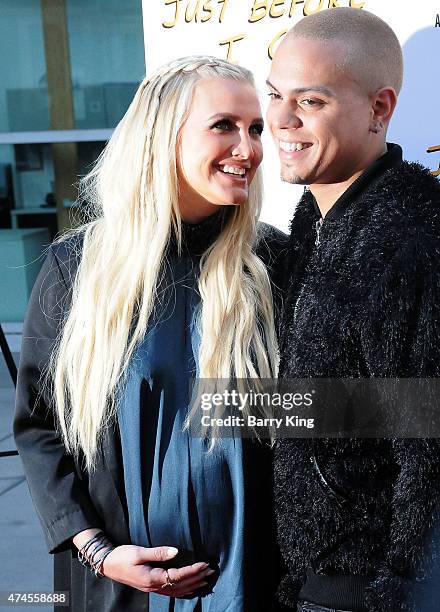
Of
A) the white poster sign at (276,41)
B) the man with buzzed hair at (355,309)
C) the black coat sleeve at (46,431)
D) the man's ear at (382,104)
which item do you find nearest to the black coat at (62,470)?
the black coat sleeve at (46,431)

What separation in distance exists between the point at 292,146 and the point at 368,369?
0.49 m

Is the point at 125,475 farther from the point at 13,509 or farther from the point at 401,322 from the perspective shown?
the point at 13,509

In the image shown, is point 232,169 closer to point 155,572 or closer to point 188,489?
point 188,489

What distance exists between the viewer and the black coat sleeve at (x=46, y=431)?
2143 millimetres

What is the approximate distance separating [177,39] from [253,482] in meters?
2.04

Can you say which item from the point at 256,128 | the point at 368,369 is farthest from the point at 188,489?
the point at 256,128

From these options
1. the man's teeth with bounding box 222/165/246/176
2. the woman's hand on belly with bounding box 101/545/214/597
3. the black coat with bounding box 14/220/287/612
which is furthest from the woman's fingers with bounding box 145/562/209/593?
the man's teeth with bounding box 222/165/246/176

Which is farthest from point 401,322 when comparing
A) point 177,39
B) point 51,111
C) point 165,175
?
point 51,111

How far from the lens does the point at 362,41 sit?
1.85 metres

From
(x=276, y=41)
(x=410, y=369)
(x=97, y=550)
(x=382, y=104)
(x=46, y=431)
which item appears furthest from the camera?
(x=276, y=41)

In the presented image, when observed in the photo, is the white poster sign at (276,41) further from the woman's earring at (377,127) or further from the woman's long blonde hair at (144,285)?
the woman's earring at (377,127)

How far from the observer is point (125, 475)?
2057mm

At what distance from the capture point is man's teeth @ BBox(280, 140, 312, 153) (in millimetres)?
1858

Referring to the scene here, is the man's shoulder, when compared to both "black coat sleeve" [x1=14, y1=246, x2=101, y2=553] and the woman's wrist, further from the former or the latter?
the woman's wrist
